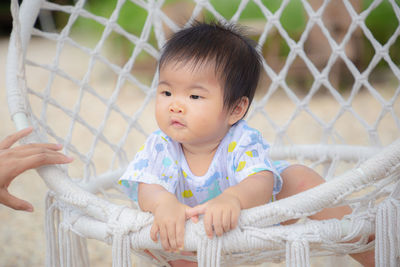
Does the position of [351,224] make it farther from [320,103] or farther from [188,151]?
[320,103]

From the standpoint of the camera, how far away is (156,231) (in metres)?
0.71

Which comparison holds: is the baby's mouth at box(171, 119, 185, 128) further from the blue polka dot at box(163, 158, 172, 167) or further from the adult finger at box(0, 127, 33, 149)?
the adult finger at box(0, 127, 33, 149)

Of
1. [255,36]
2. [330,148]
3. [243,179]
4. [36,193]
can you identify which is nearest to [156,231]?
[243,179]

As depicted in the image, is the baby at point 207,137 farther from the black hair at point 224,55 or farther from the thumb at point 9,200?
the thumb at point 9,200

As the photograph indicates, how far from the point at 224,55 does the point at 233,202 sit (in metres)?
0.32

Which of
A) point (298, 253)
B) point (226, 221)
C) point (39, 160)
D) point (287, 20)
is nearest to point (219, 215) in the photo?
point (226, 221)

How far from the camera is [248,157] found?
2.95 ft

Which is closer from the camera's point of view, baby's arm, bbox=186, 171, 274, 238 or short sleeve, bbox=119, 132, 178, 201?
baby's arm, bbox=186, 171, 274, 238

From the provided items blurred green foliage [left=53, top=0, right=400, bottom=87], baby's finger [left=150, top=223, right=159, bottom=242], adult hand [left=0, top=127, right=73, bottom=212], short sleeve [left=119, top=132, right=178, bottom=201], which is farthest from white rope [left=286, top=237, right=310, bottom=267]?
blurred green foliage [left=53, top=0, right=400, bottom=87]

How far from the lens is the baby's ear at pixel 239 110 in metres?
0.95

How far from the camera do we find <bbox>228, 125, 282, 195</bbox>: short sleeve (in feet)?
2.87

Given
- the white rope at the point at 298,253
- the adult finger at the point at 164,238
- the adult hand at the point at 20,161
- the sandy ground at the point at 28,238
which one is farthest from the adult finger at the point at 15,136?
the sandy ground at the point at 28,238

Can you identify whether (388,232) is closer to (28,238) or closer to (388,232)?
(388,232)

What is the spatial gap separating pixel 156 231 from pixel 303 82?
10.4 feet
